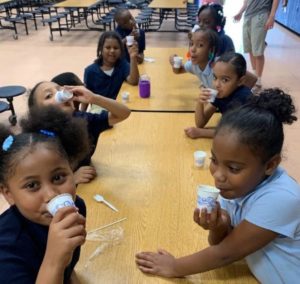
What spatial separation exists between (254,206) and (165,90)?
5.58ft

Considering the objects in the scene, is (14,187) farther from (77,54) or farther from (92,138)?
(77,54)

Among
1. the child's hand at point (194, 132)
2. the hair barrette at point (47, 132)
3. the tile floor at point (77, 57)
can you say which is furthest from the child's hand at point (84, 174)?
the tile floor at point (77, 57)

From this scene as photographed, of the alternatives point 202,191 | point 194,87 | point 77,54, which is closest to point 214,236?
point 202,191

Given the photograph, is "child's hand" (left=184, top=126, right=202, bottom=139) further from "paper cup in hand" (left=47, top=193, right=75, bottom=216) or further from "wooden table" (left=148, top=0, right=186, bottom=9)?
"wooden table" (left=148, top=0, right=186, bottom=9)

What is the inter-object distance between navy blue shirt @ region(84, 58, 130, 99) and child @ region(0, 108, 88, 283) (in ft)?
5.94

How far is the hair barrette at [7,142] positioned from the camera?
940 mm

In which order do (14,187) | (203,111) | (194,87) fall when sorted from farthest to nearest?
(194,87), (203,111), (14,187)

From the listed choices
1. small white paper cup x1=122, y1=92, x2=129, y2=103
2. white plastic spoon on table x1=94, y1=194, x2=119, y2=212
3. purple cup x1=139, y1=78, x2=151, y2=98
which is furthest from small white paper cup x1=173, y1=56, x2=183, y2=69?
white plastic spoon on table x1=94, y1=194, x2=119, y2=212

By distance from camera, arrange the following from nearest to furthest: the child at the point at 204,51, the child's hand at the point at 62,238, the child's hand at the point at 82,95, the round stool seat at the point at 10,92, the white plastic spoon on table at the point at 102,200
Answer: the child's hand at the point at 62,238, the white plastic spoon on table at the point at 102,200, the child's hand at the point at 82,95, the child at the point at 204,51, the round stool seat at the point at 10,92

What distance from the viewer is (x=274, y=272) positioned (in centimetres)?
97

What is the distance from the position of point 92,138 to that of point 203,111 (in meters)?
0.69

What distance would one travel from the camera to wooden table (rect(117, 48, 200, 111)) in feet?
7.42

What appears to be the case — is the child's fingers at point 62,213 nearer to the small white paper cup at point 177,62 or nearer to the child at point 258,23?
the small white paper cup at point 177,62

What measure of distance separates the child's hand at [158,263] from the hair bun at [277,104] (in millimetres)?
556
